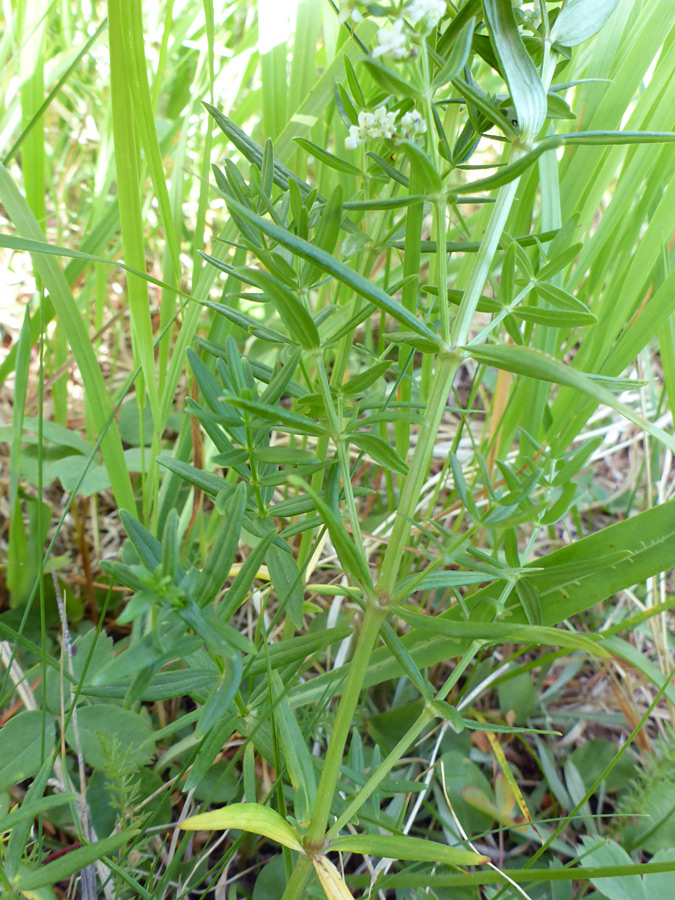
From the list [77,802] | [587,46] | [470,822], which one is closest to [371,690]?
[470,822]

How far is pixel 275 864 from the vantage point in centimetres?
73

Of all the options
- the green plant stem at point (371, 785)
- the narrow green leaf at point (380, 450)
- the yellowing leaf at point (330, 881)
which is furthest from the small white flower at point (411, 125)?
the yellowing leaf at point (330, 881)

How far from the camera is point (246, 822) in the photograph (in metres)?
0.50

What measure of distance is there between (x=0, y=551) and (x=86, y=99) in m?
1.28

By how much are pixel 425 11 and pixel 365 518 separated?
853 mm

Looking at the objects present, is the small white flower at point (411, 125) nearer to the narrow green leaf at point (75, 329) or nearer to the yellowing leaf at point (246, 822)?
the narrow green leaf at point (75, 329)

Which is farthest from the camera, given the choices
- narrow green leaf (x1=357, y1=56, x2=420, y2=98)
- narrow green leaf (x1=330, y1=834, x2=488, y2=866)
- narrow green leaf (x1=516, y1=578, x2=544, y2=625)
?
narrow green leaf (x1=516, y1=578, x2=544, y2=625)

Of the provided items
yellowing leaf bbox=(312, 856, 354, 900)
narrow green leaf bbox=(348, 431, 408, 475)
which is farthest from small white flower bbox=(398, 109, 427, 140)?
yellowing leaf bbox=(312, 856, 354, 900)

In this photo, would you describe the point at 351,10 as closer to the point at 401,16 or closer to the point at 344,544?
the point at 401,16

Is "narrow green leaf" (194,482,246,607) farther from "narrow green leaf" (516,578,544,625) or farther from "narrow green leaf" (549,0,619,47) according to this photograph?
"narrow green leaf" (549,0,619,47)

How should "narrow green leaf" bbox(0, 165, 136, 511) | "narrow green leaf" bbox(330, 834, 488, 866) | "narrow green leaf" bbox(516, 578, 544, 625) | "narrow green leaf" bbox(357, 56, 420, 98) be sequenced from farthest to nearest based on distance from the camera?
"narrow green leaf" bbox(0, 165, 136, 511) < "narrow green leaf" bbox(516, 578, 544, 625) < "narrow green leaf" bbox(330, 834, 488, 866) < "narrow green leaf" bbox(357, 56, 420, 98)

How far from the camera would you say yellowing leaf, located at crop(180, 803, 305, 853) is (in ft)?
1.65

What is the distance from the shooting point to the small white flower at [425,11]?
1.48 ft

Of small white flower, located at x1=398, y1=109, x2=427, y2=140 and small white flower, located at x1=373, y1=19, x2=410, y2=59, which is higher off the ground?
small white flower, located at x1=373, y1=19, x2=410, y2=59
